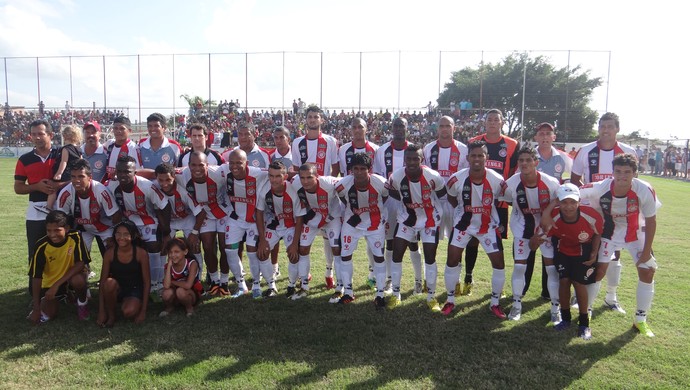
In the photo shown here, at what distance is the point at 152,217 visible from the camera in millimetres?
6043

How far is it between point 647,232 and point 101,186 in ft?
21.8

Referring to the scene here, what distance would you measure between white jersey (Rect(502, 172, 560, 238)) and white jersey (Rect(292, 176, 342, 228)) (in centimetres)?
220

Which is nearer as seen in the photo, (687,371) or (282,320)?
(687,371)

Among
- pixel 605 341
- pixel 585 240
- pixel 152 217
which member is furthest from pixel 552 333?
pixel 152 217

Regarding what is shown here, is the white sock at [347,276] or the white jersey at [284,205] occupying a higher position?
the white jersey at [284,205]

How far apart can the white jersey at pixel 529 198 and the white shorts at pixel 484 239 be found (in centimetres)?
31

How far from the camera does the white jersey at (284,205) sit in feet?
19.9

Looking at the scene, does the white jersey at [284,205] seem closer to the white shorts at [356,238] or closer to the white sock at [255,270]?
the white sock at [255,270]

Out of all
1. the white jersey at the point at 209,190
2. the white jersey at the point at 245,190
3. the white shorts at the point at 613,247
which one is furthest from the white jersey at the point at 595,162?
the white jersey at the point at 209,190

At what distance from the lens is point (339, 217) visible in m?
6.19

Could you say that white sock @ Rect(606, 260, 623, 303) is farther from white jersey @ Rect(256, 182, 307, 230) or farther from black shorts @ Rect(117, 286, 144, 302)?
black shorts @ Rect(117, 286, 144, 302)

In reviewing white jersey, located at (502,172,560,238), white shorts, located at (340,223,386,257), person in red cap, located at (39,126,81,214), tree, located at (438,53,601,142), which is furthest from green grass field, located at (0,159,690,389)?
tree, located at (438,53,601,142)

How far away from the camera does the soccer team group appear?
5.11 m

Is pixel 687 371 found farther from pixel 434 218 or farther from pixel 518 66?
pixel 518 66
